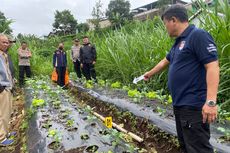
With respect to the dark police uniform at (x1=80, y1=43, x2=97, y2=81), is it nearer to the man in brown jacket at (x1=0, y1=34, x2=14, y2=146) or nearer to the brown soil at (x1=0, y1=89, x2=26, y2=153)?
the brown soil at (x1=0, y1=89, x2=26, y2=153)

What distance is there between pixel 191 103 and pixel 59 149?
1515 mm

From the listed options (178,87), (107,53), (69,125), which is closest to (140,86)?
(107,53)

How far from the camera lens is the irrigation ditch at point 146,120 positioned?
137 inches

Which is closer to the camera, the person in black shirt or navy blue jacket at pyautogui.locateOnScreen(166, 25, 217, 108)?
navy blue jacket at pyautogui.locateOnScreen(166, 25, 217, 108)

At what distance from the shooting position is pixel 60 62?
920 cm

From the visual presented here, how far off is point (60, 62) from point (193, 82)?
7203 millimetres

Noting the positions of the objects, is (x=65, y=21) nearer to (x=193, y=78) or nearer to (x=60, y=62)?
(x=60, y=62)

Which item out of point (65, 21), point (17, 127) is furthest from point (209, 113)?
point (65, 21)

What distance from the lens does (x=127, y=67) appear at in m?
7.45

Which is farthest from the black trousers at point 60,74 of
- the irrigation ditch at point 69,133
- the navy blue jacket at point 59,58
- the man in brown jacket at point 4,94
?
the man in brown jacket at point 4,94

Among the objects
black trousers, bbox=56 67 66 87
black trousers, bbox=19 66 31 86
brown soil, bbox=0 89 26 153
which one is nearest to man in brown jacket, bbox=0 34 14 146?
brown soil, bbox=0 89 26 153

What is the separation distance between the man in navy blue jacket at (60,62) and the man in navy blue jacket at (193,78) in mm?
6985

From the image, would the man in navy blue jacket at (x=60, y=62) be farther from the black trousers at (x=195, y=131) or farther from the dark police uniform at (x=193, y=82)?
the black trousers at (x=195, y=131)

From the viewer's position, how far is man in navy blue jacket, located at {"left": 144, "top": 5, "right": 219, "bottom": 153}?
214cm
